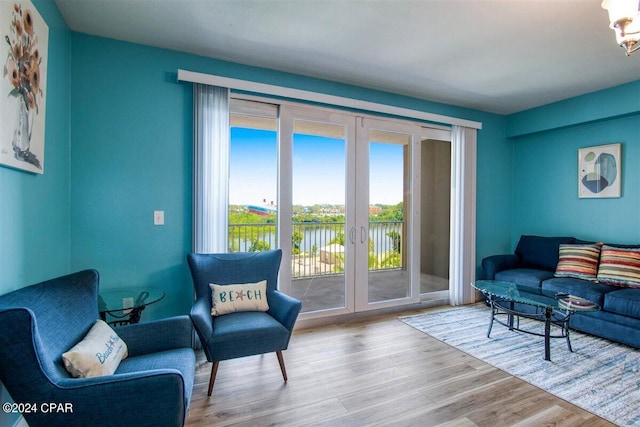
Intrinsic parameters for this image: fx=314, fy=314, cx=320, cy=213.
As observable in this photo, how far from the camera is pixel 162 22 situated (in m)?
2.41

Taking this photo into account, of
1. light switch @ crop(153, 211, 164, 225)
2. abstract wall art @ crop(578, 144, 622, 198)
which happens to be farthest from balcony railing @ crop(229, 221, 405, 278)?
abstract wall art @ crop(578, 144, 622, 198)

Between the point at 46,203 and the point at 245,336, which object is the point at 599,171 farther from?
the point at 46,203

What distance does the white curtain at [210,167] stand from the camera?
112 inches

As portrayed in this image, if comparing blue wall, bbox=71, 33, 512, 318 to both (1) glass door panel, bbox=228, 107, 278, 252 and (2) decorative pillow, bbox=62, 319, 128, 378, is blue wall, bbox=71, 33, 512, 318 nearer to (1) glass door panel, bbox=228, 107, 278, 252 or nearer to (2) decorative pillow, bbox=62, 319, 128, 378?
(1) glass door panel, bbox=228, 107, 278, 252

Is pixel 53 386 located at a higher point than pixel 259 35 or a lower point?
lower

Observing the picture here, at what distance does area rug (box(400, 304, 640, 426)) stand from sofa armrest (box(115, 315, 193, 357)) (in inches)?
94.2

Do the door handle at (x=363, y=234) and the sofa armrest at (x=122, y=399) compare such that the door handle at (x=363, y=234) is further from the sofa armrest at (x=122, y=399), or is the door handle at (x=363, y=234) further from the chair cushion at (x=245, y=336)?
the sofa armrest at (x=122, y=399)

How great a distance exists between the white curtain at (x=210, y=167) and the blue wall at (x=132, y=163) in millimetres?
119

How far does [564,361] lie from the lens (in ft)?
8.65

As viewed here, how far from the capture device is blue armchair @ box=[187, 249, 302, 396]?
211 cm

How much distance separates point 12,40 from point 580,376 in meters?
4.14

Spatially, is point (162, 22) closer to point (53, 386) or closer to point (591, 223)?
point (53, 386)

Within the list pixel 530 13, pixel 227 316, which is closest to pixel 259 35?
pixel 530 13

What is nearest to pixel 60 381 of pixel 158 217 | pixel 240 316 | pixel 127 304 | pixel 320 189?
pixel 127 304
